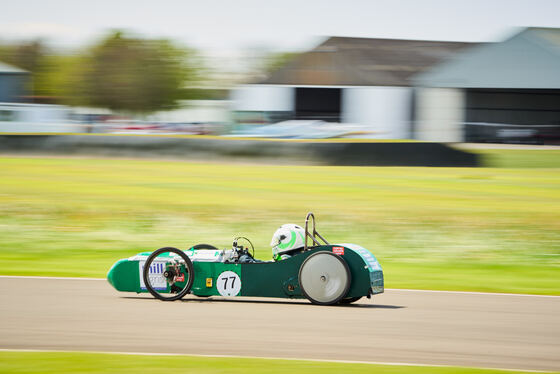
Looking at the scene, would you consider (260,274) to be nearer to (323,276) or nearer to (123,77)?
(323,276)

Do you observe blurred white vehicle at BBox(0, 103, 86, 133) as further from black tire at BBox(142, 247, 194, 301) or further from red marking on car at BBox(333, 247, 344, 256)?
red marking on car at BBox(333, 247, 344, 256)

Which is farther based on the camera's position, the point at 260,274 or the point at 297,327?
the point at 260,274

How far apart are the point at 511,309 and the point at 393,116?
27854 millimetres

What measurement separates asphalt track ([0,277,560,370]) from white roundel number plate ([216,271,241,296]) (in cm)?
13

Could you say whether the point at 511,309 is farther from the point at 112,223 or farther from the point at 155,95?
the point at 155,95

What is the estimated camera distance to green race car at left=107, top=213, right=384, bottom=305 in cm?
721

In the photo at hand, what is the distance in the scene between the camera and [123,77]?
5434 cm

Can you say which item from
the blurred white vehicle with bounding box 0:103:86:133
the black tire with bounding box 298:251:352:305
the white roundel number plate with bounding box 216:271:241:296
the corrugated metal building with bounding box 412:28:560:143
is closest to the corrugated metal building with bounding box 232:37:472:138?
the corrugated metal building with bounding box 412:28:560:143

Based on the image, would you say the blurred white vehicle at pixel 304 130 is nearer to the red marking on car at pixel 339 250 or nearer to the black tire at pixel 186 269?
the black tire at pixel 186 269

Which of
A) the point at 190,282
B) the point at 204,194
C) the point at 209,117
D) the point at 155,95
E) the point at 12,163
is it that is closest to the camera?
the point at 190,282

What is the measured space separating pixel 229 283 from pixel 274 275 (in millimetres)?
436

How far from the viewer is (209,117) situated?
4650cm

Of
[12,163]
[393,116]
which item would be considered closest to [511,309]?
[12,163]

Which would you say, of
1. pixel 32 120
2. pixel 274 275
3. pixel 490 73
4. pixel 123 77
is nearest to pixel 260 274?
pixel 274 275
